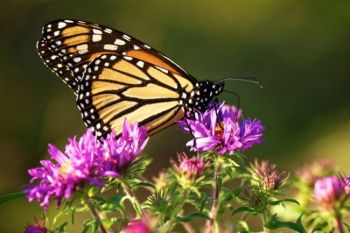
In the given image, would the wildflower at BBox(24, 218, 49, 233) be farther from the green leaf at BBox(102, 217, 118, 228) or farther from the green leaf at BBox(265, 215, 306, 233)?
the green leaf at BBox(265, 215, 306, 233)

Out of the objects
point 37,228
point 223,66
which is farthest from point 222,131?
point 223,66

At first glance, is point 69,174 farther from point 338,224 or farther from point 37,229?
point 338,224

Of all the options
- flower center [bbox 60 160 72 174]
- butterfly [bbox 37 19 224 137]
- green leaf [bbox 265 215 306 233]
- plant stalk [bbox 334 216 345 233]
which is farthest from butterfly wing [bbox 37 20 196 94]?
plant stalk [bbox 334 216 345 233]

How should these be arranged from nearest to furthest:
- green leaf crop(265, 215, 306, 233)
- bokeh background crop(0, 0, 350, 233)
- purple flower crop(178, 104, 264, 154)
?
1. green leaf crop(265, 215, 306, 233)
2. purple flower crop(178, 104, 264, 154)
3. bokeh background crop(0, 0, 350, 233)

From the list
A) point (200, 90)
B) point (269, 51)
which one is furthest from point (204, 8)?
point (200, 90)

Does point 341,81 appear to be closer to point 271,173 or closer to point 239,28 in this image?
point 239,28
